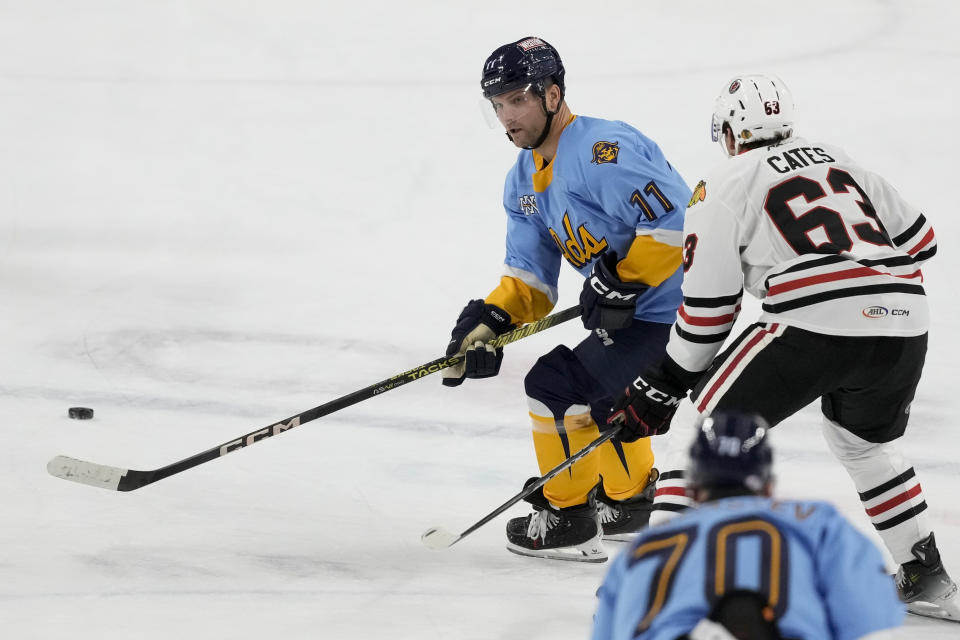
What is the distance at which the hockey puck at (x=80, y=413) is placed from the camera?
4031mm

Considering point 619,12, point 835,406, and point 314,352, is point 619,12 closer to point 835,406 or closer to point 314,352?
point 314,352

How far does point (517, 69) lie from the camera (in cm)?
315

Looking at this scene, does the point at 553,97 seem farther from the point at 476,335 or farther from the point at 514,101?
the point at 476,335

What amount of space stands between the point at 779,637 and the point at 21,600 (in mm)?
1882

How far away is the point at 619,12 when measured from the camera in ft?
27.1

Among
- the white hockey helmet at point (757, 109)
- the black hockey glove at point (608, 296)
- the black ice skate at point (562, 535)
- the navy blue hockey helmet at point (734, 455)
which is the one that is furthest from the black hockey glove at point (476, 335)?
the navy blue hockey helmet at point (734, 455)

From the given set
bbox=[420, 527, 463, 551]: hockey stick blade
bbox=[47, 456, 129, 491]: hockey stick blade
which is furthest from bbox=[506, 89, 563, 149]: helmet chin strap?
bbox=[47, 456, 129, 491]: hockey stick blade

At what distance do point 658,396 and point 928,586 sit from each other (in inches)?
28.5

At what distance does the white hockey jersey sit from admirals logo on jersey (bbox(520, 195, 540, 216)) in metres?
0.83

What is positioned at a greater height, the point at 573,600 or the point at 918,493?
the point at 918,493

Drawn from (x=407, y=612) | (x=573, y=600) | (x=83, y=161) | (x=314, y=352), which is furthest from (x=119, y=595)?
(x=83, y=161)

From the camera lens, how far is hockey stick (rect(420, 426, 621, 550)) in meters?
2.88

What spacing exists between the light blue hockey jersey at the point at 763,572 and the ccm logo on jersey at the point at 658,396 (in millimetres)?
1233

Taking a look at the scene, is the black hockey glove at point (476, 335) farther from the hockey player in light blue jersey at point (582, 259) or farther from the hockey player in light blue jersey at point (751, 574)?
the hockey player in light blue jersey at point (751, 574)
